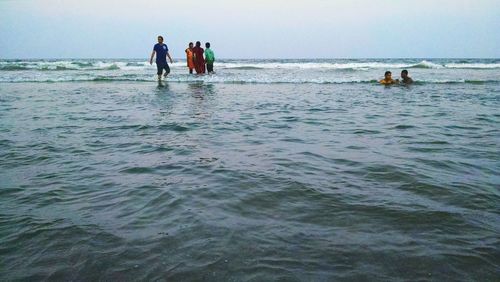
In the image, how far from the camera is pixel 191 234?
2.23 m

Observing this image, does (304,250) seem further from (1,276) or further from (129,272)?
(1,276)

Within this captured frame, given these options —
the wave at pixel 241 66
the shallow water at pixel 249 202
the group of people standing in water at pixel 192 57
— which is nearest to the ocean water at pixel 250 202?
the shallow water at pixel 249 202

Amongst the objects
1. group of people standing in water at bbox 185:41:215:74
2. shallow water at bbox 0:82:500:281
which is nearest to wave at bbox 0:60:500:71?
group of people standing in water at bbox 185:41:215:74

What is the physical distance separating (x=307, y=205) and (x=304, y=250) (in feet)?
2.20

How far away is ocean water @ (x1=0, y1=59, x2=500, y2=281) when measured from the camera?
1895mm

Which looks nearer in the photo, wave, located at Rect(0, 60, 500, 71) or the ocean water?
the ocean water

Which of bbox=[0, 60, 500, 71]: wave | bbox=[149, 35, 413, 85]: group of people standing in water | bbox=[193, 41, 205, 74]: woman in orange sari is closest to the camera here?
bbox=[149, 35, 413, 85]: group of people standing in water

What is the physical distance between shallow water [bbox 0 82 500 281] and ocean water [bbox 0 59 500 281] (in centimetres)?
1

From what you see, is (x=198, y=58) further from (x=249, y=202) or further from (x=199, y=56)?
(x=249, y=202)

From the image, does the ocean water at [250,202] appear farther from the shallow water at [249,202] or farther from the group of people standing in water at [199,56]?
the group of people standing in water at [199,56]

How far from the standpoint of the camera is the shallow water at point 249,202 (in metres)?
1.90

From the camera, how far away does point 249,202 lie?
275cm

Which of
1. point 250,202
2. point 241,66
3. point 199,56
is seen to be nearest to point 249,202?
point 250,202

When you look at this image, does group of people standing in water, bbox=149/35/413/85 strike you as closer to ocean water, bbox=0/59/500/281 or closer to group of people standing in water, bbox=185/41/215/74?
group of people standing in water, bbox=185/41/215/74
